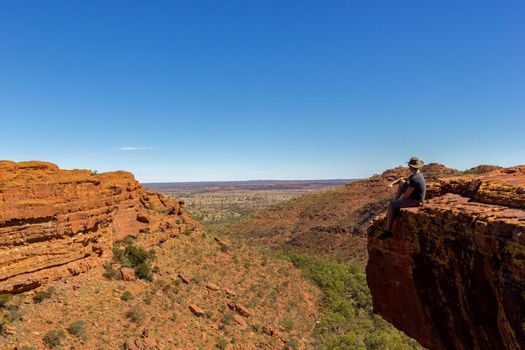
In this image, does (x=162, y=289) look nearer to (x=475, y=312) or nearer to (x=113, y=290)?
(x=113, y=290)

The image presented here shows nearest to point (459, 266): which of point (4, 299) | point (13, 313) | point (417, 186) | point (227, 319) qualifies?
point (417, 186)

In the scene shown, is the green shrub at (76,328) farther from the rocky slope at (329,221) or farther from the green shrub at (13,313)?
the rocky slope at (329,221)

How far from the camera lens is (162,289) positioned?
21.8 m

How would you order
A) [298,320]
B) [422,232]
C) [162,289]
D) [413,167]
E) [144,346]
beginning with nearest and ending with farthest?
[422,232] → [413,167] → [144,346] → [162,289] → [298,320]

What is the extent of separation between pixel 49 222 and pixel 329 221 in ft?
184

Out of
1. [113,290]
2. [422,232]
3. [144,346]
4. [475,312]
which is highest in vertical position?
[422,232]

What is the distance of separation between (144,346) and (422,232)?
1373 centimetres

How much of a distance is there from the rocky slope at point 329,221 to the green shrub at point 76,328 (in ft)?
122

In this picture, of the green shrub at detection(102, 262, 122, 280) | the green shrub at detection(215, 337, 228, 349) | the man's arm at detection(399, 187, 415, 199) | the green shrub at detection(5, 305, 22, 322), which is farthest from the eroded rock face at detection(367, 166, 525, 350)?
the green shrub at detection(102, 262, 122, 280)

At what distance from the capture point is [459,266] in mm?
5332

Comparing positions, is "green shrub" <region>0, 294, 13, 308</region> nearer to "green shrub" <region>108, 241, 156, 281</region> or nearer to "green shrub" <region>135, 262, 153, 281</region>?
"green shrub" <region>108, 241, 156, 281</region>

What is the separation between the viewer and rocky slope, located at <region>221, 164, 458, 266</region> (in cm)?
5459

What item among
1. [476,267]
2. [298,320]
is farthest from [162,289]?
[476,267]

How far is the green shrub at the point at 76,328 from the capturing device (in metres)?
14.6
